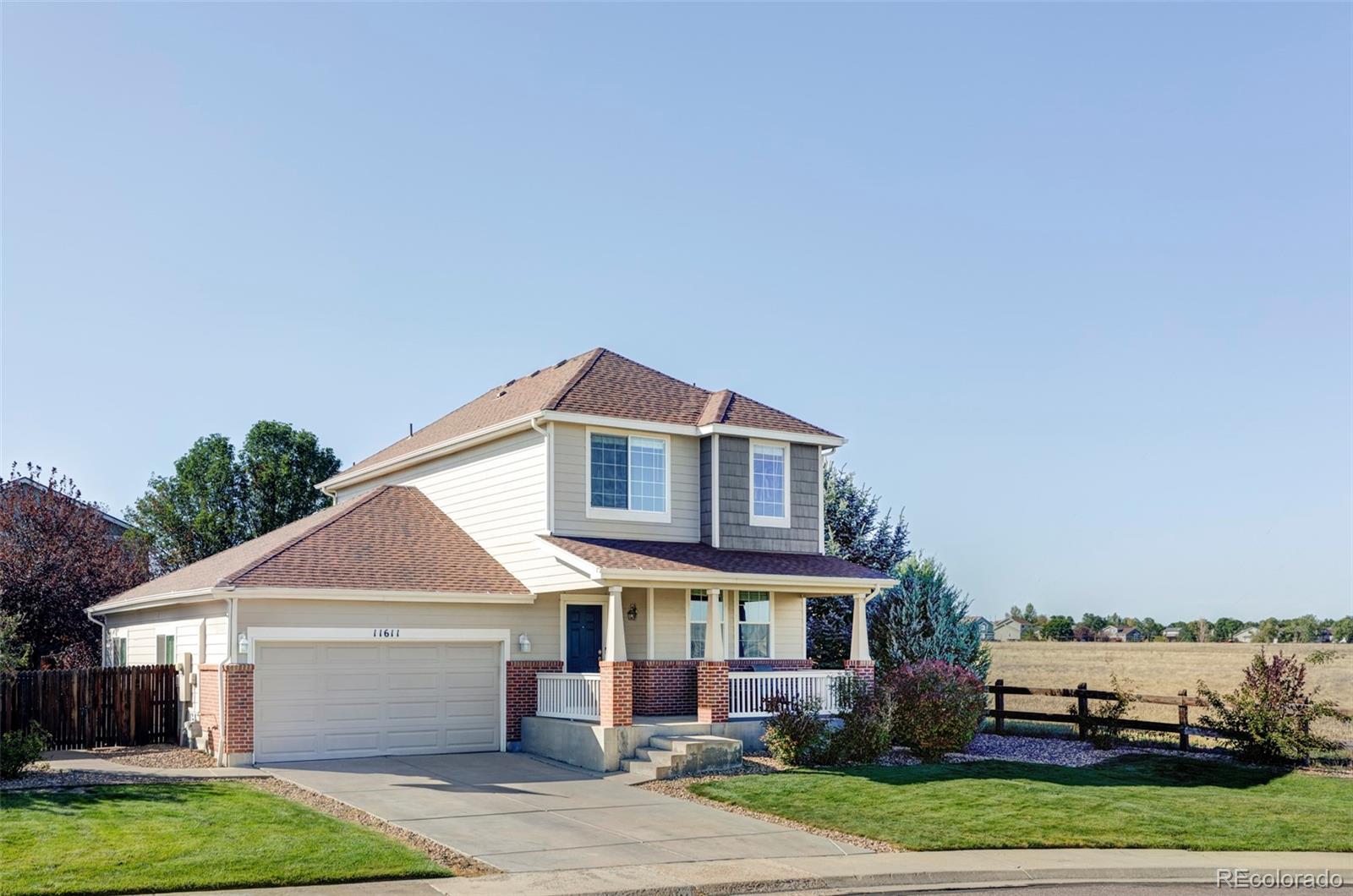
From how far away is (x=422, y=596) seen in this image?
75.7ft

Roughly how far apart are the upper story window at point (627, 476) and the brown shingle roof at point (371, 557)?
2.30 m

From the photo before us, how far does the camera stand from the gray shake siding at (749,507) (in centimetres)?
2570

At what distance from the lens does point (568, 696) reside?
23.3 meters

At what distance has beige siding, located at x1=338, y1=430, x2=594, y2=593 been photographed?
24.0 m

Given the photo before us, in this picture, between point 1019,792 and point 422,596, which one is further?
point 422,596

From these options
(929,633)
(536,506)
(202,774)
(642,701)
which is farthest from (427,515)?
(929,633)

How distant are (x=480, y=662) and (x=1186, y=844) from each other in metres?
13.1

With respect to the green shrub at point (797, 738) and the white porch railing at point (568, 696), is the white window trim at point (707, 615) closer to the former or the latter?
the white porch railing at point (568, 696)

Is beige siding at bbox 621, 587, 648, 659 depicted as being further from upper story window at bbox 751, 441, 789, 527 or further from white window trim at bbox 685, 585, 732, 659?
upper story window at bbox 751, 441, 789, 527

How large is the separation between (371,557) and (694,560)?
19.9 ft

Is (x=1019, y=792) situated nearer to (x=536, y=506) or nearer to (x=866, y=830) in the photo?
(x=866, y=830)

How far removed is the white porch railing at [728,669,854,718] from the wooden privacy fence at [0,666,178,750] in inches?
428

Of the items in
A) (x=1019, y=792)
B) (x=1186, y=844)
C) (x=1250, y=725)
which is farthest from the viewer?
(x=1250, y=725)

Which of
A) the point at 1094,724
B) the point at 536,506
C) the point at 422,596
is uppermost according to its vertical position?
the point at 536,506
